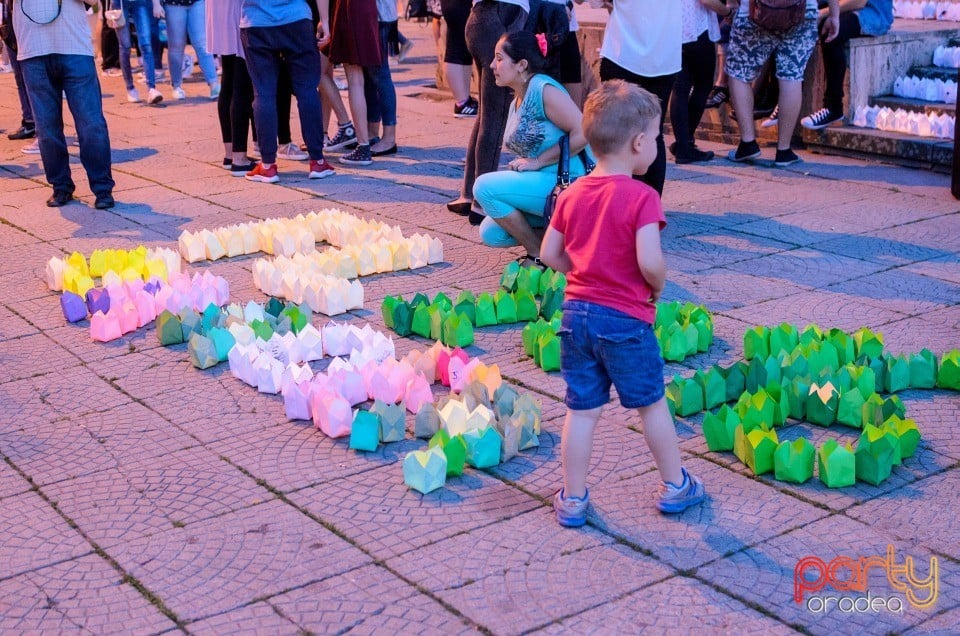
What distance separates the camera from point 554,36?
286 inches

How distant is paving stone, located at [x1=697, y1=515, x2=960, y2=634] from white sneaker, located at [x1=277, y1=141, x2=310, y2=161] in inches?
271

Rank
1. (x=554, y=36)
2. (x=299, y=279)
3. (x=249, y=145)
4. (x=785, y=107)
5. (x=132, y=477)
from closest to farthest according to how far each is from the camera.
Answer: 1. (x=132, y=477)
2. (x=299, y=279)
3. (x=554, y=36)
4. (x=785, y=107)
5. (x=249, y=145)

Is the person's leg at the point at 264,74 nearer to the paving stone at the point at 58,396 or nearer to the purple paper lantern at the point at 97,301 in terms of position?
the purple paper lantern at the point at 97,301

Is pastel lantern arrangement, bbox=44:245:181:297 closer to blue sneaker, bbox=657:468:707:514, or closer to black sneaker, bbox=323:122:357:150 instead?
blue sneaker, bbox=657:468:707:514

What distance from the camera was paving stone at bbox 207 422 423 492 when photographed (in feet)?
13.3

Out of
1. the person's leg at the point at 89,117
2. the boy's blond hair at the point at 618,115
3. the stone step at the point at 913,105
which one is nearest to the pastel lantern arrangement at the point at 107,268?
the person's leg at the point at 89,117

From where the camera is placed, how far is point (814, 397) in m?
4.31

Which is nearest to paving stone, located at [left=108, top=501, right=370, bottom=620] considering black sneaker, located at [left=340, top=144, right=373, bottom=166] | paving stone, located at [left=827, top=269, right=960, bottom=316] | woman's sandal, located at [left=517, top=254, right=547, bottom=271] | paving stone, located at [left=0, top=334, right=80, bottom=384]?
paving stone, located at [left=0, top=334, right=80, bottom=384]

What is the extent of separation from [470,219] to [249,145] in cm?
354

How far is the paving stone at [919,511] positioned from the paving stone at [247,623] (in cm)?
177

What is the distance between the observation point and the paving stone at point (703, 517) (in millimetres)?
3488

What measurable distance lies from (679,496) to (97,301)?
331cm

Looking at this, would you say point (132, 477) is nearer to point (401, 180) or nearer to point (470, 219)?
point (470, 219)

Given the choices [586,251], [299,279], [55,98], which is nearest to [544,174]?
[299,279]
